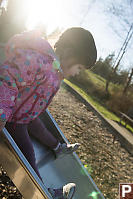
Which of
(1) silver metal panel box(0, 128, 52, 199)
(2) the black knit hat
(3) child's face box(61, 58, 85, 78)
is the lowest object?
(1) silver metal panel box(0, 128, 52, 199)

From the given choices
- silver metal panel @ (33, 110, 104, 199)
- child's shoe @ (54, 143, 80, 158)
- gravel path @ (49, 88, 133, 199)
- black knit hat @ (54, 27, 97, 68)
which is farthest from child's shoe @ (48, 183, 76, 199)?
gravel path @ (49, 88, 133, 199)

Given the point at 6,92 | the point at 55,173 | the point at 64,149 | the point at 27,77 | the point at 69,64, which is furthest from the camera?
the point at 64,149

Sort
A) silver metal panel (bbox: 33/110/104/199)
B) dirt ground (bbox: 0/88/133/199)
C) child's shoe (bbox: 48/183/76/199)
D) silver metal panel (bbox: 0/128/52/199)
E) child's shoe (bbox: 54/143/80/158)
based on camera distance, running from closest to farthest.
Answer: silver metal panel (bbox: 0/128/52/199)
child's shoe (bbox: 48/183/76/199)
silver metal panel (bbox: 33/110/104/199)
child's shoe (bbox: 54/143/80/158)
dirt ground (bbox: 0/88/133/199)

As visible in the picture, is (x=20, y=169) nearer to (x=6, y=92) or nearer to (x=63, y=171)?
(x=6, y=92)

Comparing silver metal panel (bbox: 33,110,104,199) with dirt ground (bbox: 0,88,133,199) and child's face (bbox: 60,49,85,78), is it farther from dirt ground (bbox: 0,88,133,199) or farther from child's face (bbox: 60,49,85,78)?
child's face (bbox: 60,49,85,78)

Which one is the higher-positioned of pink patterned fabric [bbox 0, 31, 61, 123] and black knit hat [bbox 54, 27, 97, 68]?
black knit hat [bbox 54, 27, 97, 68]

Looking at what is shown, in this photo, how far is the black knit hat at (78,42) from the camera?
155 cm

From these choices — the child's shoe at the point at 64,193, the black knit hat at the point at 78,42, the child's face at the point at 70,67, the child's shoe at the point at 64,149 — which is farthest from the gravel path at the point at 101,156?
the black knit hat at the point at 78,42

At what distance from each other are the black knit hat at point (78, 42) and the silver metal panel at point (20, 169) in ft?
2.53

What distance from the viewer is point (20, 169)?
151cm

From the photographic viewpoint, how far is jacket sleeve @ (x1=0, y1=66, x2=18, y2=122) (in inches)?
42.6

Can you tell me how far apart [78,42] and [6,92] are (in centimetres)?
73

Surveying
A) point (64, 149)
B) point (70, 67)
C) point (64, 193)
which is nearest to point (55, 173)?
point (64, 149)

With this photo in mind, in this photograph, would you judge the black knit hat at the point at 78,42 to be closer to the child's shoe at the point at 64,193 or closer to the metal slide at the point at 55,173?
the metal slide at the point at 55,173
